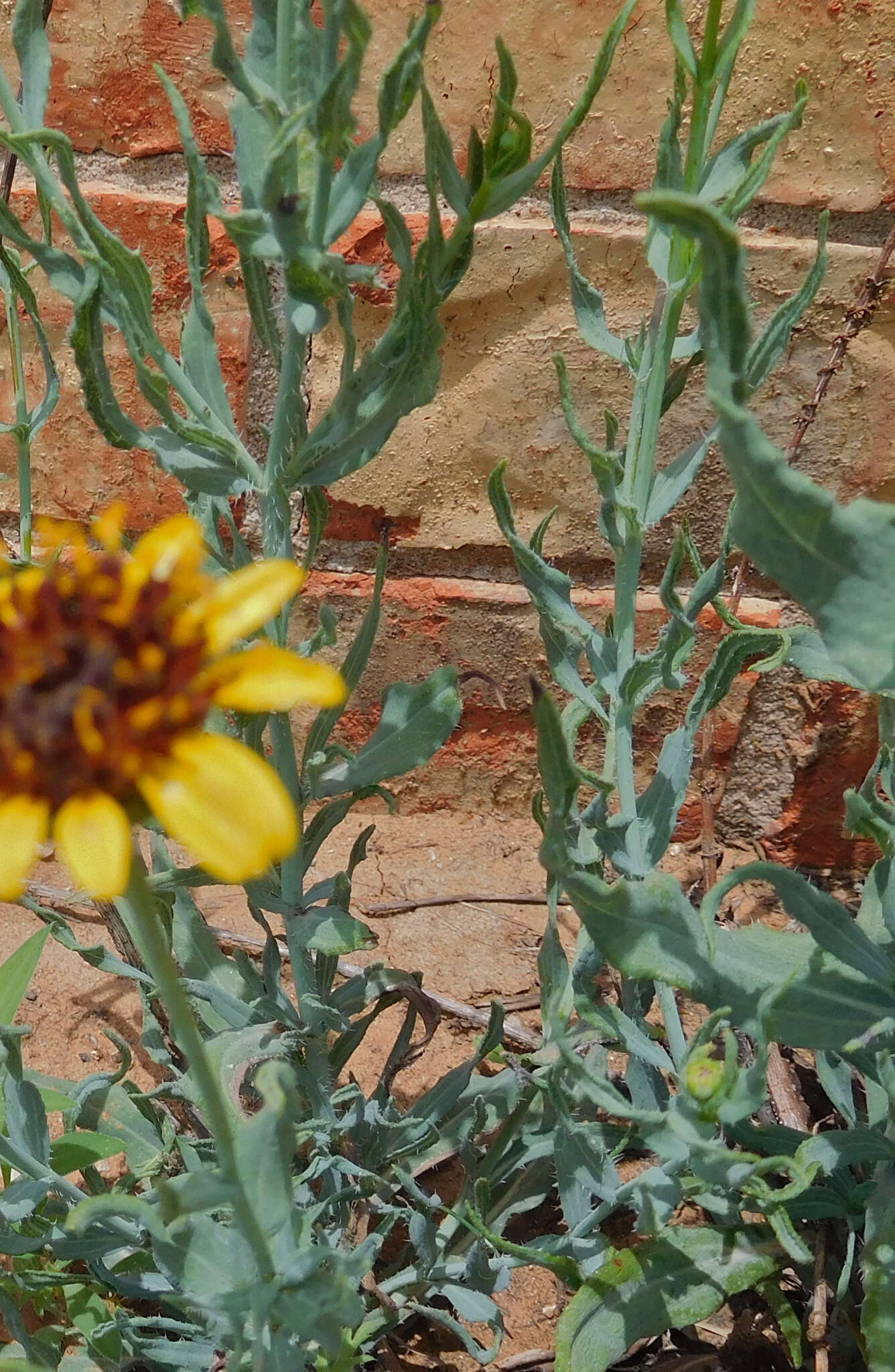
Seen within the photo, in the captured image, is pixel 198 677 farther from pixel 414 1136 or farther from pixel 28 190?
pixel 28 190

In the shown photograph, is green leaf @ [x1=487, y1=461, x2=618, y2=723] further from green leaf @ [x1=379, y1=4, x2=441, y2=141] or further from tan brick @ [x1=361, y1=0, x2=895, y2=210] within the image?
tan brick @ [x1=361, y1=0, x2=895, y2=210]

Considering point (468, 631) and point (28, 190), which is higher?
point (28, 190)

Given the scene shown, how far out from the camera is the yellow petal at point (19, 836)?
370 millimetres

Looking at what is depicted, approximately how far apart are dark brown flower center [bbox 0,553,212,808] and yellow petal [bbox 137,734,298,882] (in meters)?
0.01

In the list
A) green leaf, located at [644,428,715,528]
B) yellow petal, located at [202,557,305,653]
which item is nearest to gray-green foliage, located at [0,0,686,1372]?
yellow petal, located at [202,557,305,653]

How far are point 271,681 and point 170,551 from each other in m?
0.12

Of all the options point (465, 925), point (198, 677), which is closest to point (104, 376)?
point (198, 677)

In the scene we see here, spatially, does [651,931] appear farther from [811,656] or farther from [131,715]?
[131,715]

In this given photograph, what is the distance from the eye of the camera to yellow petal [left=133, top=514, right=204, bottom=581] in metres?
0.49

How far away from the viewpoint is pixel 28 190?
115cm

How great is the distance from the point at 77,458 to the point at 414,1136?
2.94 ft

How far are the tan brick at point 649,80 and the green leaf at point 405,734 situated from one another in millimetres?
654

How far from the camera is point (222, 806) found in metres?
0.39

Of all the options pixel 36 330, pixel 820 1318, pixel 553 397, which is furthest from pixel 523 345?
pixel 820 1318
